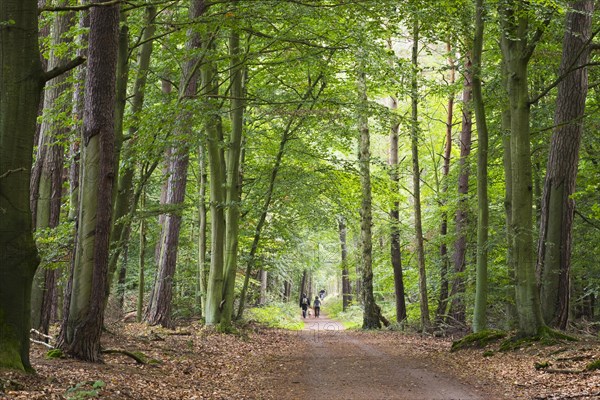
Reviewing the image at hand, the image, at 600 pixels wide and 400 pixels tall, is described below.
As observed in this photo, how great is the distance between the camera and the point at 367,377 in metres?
9.20

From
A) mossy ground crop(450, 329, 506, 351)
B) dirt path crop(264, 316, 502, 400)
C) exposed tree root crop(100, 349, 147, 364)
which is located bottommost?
dirt path crop(264, 316, 502, 400)

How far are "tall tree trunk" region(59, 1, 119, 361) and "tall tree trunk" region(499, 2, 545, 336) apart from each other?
7.44 metres

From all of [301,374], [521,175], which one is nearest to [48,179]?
[301,374]

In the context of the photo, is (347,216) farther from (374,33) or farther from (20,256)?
(20,256)

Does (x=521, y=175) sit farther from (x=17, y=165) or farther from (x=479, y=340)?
(x=17, y=165)

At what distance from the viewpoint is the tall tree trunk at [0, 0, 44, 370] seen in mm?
5668

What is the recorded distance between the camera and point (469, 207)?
17922mm

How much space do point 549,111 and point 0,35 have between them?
12.6 m

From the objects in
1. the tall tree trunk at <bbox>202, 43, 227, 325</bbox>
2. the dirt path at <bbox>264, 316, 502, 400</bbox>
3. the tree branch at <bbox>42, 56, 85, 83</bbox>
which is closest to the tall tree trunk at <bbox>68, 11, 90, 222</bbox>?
the tree branch at <bbox>42, 56, 85, 83</bbox>

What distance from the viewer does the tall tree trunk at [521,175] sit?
36.5 feet

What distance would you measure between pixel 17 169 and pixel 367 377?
6.24 meters

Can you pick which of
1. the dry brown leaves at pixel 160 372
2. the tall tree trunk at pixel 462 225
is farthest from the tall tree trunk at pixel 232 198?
the tall tree trunk at pixel 462 225

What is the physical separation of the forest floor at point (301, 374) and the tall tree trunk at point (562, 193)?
81.0 inches

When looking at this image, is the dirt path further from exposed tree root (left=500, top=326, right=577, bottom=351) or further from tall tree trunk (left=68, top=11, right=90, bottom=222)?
tall tree trunk (left=68, top=11, right=90, bottom=222)
